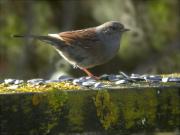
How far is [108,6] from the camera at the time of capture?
9.44 m

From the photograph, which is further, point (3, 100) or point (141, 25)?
point (141, 25)

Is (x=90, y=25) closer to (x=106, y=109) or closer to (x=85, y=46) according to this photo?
(x=85, y=46)

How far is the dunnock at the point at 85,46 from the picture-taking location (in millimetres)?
6133

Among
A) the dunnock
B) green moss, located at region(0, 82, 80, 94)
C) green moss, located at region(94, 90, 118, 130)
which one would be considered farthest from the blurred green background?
green moss, located at region(94, 90, 118, 130)

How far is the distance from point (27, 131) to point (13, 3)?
22.0 feet

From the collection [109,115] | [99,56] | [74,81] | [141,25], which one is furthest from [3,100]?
[141,25]

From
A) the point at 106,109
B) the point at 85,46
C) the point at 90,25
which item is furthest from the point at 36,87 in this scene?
the point at 90,25

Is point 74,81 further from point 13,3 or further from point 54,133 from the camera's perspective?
point 13,3

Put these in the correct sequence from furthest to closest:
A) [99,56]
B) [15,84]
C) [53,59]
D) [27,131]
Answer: [53,59]
[99,56]
[15,84]
[27,131]

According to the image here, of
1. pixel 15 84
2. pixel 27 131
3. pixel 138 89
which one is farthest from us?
pixel 15 84

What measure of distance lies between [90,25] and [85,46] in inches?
135

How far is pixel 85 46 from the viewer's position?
6.27m

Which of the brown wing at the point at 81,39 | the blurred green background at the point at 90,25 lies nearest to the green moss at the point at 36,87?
the brown wing at the point at 81,39

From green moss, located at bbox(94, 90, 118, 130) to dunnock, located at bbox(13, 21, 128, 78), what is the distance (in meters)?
2.68
